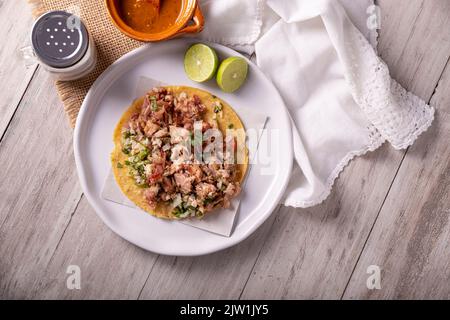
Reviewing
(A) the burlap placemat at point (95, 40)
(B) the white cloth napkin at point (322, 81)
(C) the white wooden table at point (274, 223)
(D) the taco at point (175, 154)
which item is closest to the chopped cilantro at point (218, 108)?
(D) the taco at point (175, 154)

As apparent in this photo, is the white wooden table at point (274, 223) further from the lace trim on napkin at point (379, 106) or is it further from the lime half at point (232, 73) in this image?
the lime half at point (232, 73)

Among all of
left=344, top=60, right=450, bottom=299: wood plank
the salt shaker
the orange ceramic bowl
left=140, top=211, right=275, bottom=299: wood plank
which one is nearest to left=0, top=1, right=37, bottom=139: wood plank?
the salt shaker

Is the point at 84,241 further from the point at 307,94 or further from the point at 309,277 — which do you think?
the point at 307,94

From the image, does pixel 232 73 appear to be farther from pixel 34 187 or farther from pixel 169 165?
pixel 34 187

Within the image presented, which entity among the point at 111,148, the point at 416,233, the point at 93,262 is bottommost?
the point at 93,262

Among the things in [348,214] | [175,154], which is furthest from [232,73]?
[348,214]

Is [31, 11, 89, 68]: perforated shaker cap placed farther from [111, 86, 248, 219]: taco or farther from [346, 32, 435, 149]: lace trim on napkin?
[346, 32, 435, 149]: lace trim on napkin
